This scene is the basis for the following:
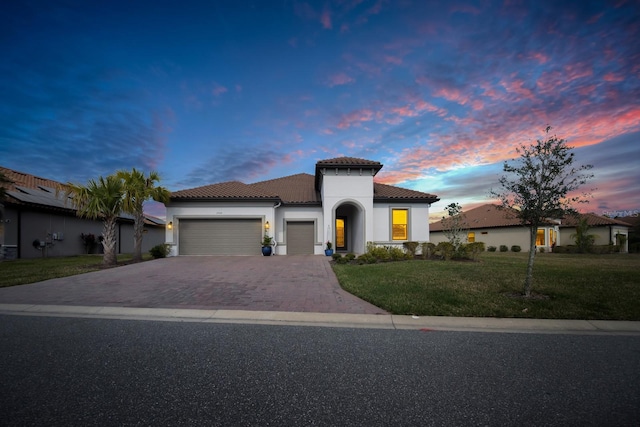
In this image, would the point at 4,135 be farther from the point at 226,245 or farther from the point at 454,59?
the point at 454,59

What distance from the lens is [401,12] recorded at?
9.73 m

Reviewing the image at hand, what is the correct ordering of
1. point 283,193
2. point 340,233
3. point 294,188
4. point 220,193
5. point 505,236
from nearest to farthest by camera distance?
point 220,193 → point 283,193 → point 340,233 → point 294,188 → point 505,236

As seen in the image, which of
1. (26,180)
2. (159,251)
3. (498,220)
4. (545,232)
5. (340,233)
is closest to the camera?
(159,251)

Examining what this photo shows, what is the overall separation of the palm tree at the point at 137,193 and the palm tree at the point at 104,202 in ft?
1.32

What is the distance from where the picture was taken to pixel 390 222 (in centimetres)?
1836

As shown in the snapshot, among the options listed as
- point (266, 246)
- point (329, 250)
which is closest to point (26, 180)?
point (266, 246)

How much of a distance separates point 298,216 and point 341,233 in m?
4.59

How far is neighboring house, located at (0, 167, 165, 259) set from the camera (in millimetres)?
15500

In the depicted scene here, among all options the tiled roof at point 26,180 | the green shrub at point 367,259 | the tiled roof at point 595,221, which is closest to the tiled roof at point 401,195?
the green shrub at point 367,259

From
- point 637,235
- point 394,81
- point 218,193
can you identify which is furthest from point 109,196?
point 637,235

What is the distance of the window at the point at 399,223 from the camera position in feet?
60.6

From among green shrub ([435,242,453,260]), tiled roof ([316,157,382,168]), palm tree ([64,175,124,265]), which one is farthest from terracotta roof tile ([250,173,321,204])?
palm tree ([64,175,124,265])

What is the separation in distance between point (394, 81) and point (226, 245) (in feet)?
45.0

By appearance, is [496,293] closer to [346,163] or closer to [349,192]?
[349,192]
